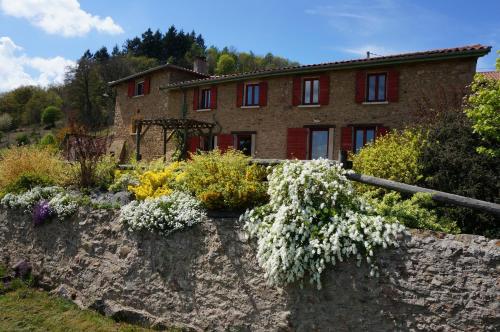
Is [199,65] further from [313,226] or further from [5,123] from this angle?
[5,123]

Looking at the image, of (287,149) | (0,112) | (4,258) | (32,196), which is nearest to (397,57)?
(287,149)

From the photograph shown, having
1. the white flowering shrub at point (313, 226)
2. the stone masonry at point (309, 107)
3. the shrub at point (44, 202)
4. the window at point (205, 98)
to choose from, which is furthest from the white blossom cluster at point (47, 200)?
the window at point (205, 98)

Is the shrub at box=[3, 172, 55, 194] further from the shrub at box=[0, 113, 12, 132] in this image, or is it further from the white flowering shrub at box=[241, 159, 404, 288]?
the shrub at box=[0, 113, 12, 132]

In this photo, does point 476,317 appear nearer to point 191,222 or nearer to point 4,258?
point 191,222

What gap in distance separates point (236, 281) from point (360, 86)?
39.5 ft

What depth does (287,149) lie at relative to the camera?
17094 millimetres

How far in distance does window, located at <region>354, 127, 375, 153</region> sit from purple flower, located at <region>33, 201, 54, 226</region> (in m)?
11.0

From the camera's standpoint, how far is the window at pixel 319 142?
16.5 m

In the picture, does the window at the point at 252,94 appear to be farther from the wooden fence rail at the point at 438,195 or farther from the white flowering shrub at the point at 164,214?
the wooden fence rail at the point at 438,195

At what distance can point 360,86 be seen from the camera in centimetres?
1558

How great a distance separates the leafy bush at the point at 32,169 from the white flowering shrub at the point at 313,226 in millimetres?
5643

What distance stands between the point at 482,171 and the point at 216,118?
14851 millimetres

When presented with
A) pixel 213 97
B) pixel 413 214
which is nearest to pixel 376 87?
pixel 213 97

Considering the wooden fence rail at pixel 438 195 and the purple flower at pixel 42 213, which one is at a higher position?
the wooden fence rail at pixel 438 195
